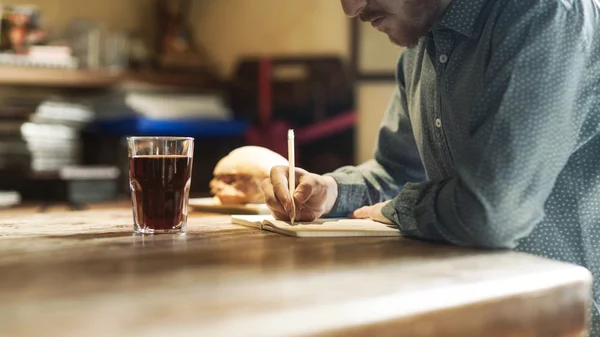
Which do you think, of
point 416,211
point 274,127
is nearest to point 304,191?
point 416,211

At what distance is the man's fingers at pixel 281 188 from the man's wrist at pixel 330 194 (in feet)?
0.37

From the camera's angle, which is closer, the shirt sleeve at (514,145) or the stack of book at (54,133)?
the shirt sleeve at (514,145)

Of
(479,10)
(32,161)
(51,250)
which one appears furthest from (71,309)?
(32,161)

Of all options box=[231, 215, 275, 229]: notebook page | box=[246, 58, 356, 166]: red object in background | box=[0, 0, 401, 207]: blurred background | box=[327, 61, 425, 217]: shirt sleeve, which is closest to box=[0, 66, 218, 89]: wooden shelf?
box=[0, 0, 401, 207]: blurred background

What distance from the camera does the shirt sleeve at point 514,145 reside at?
1.00 meters

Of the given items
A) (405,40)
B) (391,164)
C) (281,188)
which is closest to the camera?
(281,188)

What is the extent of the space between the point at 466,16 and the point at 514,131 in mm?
307

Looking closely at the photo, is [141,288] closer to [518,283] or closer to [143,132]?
[518,283]

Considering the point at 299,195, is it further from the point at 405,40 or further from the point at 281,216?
the point at 405,40

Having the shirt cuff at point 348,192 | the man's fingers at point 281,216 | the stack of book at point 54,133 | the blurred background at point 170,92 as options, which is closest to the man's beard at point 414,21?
the shirt cuff at point 348,192

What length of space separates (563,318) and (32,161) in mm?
2732

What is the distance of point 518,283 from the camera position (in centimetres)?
73

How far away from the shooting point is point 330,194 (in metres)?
1.40

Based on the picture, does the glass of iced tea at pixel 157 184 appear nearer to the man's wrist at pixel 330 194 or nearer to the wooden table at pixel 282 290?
the wooden table at pixel 282 290
